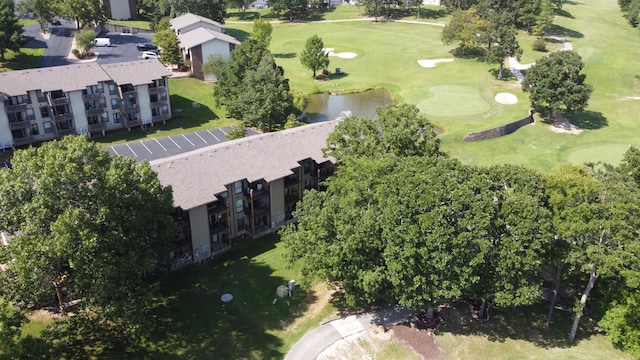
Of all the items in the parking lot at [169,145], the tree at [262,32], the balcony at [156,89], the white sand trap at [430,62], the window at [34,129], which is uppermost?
the tree at [262,32]

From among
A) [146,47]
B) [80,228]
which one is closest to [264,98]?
[80,228]

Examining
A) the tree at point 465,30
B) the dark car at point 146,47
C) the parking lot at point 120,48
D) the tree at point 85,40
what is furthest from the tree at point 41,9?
the tree at point 465,30

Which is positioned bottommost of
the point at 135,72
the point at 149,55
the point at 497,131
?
the point at 497,131

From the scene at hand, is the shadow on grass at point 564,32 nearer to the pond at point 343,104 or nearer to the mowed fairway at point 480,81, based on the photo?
the mowed fairway at point 480,81

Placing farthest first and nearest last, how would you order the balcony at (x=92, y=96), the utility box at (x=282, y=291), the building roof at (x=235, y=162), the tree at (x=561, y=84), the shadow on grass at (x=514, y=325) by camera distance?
the tree at (x=561, y=84)
the balcony at (x=92, y=96)
the building roof at (x=235, y=162)
the utility box at (x=282, y=291)
the shadow on grass at (x=514, y=325)

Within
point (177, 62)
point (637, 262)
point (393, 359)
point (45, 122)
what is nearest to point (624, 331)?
point (637, 262)

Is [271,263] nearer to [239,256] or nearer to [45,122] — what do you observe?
[239,256]

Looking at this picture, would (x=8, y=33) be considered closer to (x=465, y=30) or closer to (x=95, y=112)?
(x=95, y=112)
